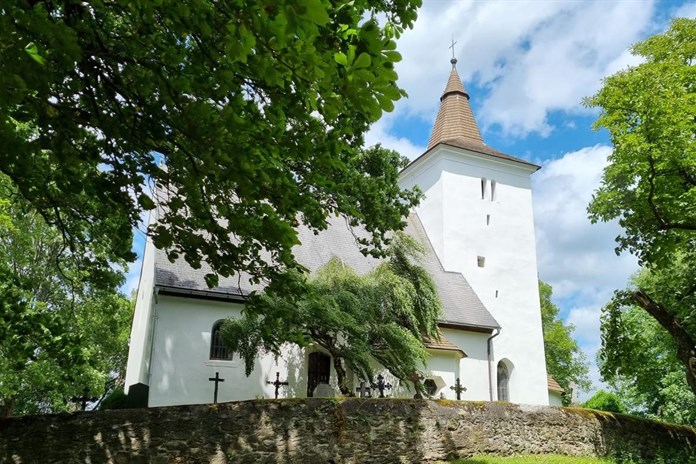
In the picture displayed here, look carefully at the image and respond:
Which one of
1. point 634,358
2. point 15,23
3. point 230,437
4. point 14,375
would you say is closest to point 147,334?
point 14,375

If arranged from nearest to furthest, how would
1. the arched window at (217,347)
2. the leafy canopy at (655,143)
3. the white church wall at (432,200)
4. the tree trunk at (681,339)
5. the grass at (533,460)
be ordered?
the grass at (533,460), the leafy canopy at (655,143), the tree trunk at (681,339), the arched window at (217,347), the white church wall at (432,200)

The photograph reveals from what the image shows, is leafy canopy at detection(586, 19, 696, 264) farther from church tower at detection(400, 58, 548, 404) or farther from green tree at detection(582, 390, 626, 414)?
green tree at detection(582, 390, 626, 414)

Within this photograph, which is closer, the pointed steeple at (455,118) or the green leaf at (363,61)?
the green leaf at (363,61)

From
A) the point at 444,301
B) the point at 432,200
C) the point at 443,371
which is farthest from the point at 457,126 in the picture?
the point at 443,371

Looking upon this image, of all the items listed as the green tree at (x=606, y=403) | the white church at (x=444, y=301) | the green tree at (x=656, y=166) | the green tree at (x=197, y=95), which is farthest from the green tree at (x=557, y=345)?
the green tree at (x=197, y=95)

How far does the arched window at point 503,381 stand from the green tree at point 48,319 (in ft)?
48.4

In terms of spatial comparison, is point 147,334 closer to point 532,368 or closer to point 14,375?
point 14,375

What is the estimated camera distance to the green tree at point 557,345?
39500mm

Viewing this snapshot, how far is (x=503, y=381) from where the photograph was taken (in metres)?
22.7

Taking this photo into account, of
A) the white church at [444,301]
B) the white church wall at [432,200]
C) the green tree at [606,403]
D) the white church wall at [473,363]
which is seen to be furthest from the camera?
the green tree at [606,403]

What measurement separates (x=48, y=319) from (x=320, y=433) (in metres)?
4.44

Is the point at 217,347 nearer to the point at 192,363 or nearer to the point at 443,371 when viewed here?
the point at 192,363

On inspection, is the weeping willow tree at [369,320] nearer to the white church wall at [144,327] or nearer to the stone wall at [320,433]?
the stone wall at [320,433]

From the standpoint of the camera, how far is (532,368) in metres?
23.1
